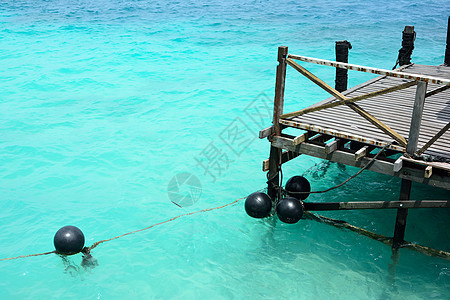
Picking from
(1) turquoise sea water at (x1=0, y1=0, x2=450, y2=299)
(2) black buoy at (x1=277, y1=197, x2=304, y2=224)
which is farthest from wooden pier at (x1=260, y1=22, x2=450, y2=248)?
(1) turquoise sea water at (x1=0, y1=0, x2=450, y2=299)

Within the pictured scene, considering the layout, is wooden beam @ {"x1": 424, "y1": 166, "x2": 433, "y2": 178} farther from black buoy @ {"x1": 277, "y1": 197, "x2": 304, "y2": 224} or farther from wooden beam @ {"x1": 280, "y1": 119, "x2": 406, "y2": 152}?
black buoy @ {"x1": 277, "y1": 197, "x2": 304, "y2": 224}

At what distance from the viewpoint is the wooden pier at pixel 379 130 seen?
21.7 ft

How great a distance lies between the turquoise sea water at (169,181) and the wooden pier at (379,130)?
103 centimetres

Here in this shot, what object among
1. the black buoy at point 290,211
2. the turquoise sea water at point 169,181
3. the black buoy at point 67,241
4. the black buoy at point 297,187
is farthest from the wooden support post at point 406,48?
the black buoy at point 67,241

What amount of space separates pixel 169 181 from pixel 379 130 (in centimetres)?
592

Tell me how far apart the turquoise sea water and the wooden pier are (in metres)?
1.03

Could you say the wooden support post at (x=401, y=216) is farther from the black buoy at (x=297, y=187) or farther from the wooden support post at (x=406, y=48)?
the wooden support post at (x=406, y=48)

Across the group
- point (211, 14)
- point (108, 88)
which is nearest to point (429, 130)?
point (108, 88)

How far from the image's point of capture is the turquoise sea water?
7.97 m

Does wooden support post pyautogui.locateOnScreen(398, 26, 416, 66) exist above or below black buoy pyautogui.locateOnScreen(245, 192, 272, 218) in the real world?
above

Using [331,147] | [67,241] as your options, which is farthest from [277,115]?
[67,241]

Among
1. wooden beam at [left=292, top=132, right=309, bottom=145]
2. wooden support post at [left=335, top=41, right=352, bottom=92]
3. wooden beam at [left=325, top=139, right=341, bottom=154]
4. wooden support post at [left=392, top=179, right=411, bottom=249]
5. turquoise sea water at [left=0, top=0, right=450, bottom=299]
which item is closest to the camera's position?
wooden support post at [left=392, top=179, right=411, bottom=249]

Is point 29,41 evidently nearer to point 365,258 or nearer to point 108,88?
point 108,88

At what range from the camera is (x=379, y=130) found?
777 centimetres
